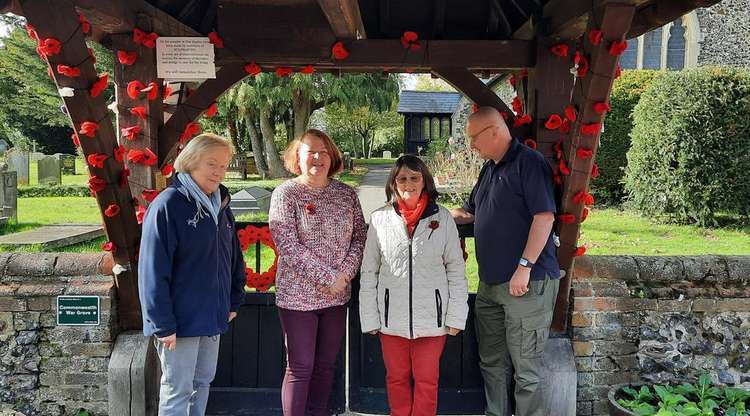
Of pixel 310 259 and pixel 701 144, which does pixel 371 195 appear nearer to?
pixel 701 144

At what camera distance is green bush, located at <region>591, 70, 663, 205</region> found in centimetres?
1300

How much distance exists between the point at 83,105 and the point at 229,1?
A: 1.13m

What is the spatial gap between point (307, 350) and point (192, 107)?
1661 millimetres

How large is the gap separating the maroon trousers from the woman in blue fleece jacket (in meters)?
0.39

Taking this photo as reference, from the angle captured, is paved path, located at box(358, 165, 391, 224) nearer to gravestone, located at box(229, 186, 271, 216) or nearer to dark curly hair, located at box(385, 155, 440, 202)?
gravestone, located at box(229, 186, 271, 216)

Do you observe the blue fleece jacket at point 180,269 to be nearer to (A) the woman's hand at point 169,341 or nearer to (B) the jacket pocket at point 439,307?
(A) the woman's hand at point 169,341

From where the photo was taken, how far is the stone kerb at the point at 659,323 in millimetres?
3674

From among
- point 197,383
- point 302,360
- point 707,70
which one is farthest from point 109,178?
point 707,70

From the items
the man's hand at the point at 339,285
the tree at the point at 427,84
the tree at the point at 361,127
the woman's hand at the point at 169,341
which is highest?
the tree at the point at 427,84

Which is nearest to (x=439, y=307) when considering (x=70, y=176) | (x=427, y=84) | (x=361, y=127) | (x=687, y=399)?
(x=687, y=399)

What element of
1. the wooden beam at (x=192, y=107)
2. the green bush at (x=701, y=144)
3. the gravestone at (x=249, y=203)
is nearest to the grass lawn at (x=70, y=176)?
the gravestone at (x=249, y=203)

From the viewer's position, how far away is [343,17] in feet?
9.55

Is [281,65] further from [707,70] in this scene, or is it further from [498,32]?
[707,70]

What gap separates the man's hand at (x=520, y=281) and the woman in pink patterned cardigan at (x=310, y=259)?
2.62ft
